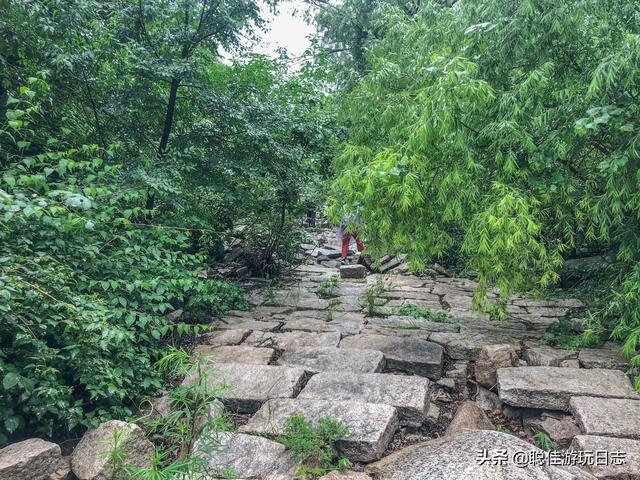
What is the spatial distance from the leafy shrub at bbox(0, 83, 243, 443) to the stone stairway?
2.38 feet

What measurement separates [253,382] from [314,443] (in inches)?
40.1

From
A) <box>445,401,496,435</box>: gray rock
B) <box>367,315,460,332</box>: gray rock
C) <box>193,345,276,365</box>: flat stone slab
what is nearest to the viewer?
<box>445,401,496,435</box>: gray rock

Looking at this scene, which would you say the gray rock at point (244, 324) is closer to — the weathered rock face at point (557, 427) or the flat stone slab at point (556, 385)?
the flat stone slab at point (556, 385)

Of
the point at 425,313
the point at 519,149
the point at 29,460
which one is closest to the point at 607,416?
the point at 519,149

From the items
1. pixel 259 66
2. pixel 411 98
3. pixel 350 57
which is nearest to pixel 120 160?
pixel 259 66

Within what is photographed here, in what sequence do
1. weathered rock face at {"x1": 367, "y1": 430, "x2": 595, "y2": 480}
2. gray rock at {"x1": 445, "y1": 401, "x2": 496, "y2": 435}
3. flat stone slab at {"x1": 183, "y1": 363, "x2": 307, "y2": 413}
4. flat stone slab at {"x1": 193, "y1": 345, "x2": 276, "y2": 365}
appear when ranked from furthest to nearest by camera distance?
1. flat stone slab at {"x1": 193, "y1": 345, "x2": 276, "y2": 365}
2. flat stone slab at {"x1": 183, "y1": 363, "x2": 307, "y2": 413}
3. gray rock at {"x1": 445, "y1": 401, "x2": 496, "y2": 435}
4. weathered rock face at {"x1": 367, "y1": 430, "x2": 595, "y2": 480}

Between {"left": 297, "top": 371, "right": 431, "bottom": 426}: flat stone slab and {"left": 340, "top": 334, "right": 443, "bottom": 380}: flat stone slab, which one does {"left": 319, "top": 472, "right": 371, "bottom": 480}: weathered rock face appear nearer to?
{"left": 297, "top": 371, "right": 431, "bottom": 426}: flat stone slab

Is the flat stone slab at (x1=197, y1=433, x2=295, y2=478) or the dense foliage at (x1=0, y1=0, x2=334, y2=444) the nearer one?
the flat stone slab at (x1=197, y1=433, x2=295, y2=478)

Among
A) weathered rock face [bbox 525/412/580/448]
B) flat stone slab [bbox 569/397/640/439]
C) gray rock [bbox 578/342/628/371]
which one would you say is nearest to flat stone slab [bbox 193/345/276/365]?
weathered rock face [bbox 525/412/580/448]

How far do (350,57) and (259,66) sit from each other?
22.2 ft

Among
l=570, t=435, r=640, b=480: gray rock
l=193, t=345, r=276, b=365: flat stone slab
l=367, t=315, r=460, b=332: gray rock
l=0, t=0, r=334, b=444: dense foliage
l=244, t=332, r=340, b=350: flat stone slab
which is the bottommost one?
l=570, t=435, r=640, b=480: gray rock

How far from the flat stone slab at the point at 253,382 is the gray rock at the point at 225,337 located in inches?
26.9

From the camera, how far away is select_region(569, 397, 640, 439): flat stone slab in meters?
2.53

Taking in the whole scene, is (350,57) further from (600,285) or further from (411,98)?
(600,285)
